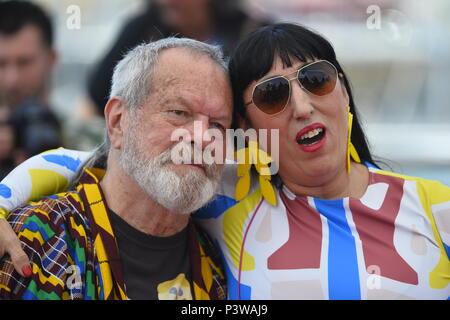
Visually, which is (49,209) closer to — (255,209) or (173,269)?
(173,269)

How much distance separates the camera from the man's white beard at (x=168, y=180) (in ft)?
7.94

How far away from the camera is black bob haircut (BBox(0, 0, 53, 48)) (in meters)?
4.70

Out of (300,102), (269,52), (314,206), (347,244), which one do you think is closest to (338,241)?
(347,244)

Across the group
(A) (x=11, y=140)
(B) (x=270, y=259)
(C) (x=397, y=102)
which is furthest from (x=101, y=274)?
(C) (x=397, y=102)

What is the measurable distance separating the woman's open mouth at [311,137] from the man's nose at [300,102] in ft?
0.17

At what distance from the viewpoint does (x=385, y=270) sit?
2367 mm

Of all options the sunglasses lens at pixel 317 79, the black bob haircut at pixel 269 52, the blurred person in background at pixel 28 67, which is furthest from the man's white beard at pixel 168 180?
the blurred person in background at pixel 28 67

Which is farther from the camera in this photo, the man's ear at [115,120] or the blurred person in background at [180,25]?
the blurred person in background at [180,25]

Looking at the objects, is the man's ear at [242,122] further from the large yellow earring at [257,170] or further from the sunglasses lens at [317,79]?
the sunglasses lens at [317,79]

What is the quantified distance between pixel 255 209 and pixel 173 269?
1.28 feet

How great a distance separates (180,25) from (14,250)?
103 inches

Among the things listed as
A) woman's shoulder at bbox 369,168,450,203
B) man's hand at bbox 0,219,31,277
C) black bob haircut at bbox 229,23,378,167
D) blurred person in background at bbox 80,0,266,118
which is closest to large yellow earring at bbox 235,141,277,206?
black bob haircut at bbox 229,23,378,167

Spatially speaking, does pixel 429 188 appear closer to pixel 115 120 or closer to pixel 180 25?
pixel 115 120

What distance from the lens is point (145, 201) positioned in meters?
2.52
